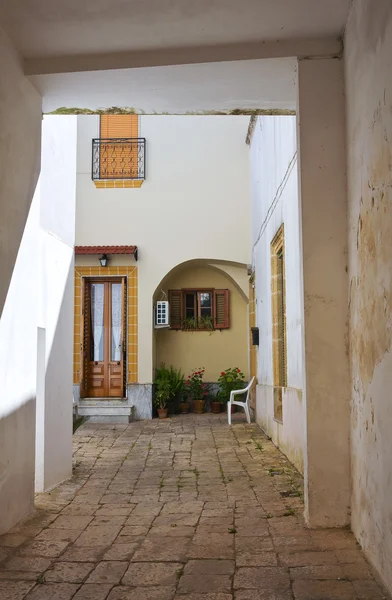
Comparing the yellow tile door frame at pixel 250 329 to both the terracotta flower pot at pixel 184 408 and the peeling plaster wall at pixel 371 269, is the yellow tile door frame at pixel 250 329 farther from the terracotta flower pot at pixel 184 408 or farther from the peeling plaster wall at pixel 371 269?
the peeling plaster wall at pixel 371 269

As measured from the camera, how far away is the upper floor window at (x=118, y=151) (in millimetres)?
12055

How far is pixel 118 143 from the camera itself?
12.1m

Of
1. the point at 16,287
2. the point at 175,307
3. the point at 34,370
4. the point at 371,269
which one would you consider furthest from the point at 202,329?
the point at 371,269

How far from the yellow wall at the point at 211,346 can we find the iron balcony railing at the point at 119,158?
2.33 m

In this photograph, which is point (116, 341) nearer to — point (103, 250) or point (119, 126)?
point (103, 250)

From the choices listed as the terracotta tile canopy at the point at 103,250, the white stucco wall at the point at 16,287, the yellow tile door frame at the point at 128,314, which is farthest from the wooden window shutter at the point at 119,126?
the white stucco wall at the point at 16,287

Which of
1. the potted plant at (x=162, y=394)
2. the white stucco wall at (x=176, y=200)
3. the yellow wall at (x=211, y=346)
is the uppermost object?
the white stucco wall at (x=176, y=200)

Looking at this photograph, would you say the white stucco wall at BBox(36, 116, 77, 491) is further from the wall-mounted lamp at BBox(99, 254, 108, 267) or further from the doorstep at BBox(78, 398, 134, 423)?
the wall-mounted lamp at BBox(99, 254, 108, 267)

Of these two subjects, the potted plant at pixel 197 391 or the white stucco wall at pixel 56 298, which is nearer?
the white stucco wall at pixel 56 298

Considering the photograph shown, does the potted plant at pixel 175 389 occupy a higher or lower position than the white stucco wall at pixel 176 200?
lower

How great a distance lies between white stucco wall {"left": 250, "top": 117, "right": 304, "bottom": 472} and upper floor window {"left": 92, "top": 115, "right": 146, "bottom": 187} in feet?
7.61

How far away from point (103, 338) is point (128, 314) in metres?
0.71

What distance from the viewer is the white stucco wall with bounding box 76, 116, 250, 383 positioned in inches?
466

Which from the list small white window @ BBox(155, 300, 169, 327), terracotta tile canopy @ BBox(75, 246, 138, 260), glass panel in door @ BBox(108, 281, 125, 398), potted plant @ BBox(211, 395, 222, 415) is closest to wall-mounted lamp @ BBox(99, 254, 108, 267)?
terracotta tile canopy @ BBox(75, 246, 138, 260)
